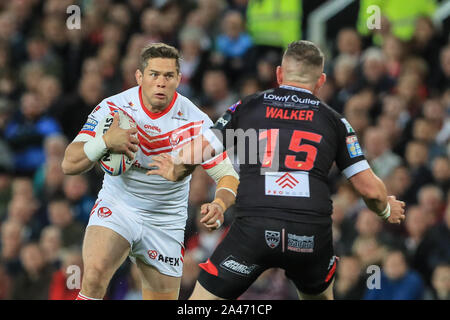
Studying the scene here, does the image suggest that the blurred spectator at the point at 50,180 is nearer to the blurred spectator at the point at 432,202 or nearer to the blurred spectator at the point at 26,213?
the blurred spectator at the point at 26,213

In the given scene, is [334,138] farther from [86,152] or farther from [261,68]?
[261,68]

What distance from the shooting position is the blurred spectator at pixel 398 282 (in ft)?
26.9

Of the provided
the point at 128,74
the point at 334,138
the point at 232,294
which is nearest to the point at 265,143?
the point at 334,138

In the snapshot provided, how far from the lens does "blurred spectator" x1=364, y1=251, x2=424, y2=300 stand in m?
8.20

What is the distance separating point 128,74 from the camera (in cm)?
1114

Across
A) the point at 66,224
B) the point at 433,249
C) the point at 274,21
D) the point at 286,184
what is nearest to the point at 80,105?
the point at 66,224

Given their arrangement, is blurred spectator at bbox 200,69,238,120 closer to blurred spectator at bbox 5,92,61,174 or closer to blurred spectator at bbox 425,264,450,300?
blurred spectator at bbox 5,92,61,174

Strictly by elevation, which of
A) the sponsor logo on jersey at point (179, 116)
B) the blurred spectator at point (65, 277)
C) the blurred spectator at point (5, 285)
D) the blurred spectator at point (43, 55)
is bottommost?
the blurred spectator at point (5, 285)

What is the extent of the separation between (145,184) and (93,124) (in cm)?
62

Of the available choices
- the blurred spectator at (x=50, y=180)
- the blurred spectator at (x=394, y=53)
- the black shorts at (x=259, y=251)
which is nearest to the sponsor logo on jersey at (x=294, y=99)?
the black shorts at (x=259, y=251)

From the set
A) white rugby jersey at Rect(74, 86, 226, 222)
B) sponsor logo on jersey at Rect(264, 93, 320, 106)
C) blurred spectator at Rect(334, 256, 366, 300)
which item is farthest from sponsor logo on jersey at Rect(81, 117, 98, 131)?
blurred spectator at Rect(334, 256, 366, 300)

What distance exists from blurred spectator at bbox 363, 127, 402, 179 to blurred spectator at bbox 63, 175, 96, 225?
347 cm

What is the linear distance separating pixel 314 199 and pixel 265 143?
Answer: 0.48 m

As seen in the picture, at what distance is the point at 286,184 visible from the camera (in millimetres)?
5297
